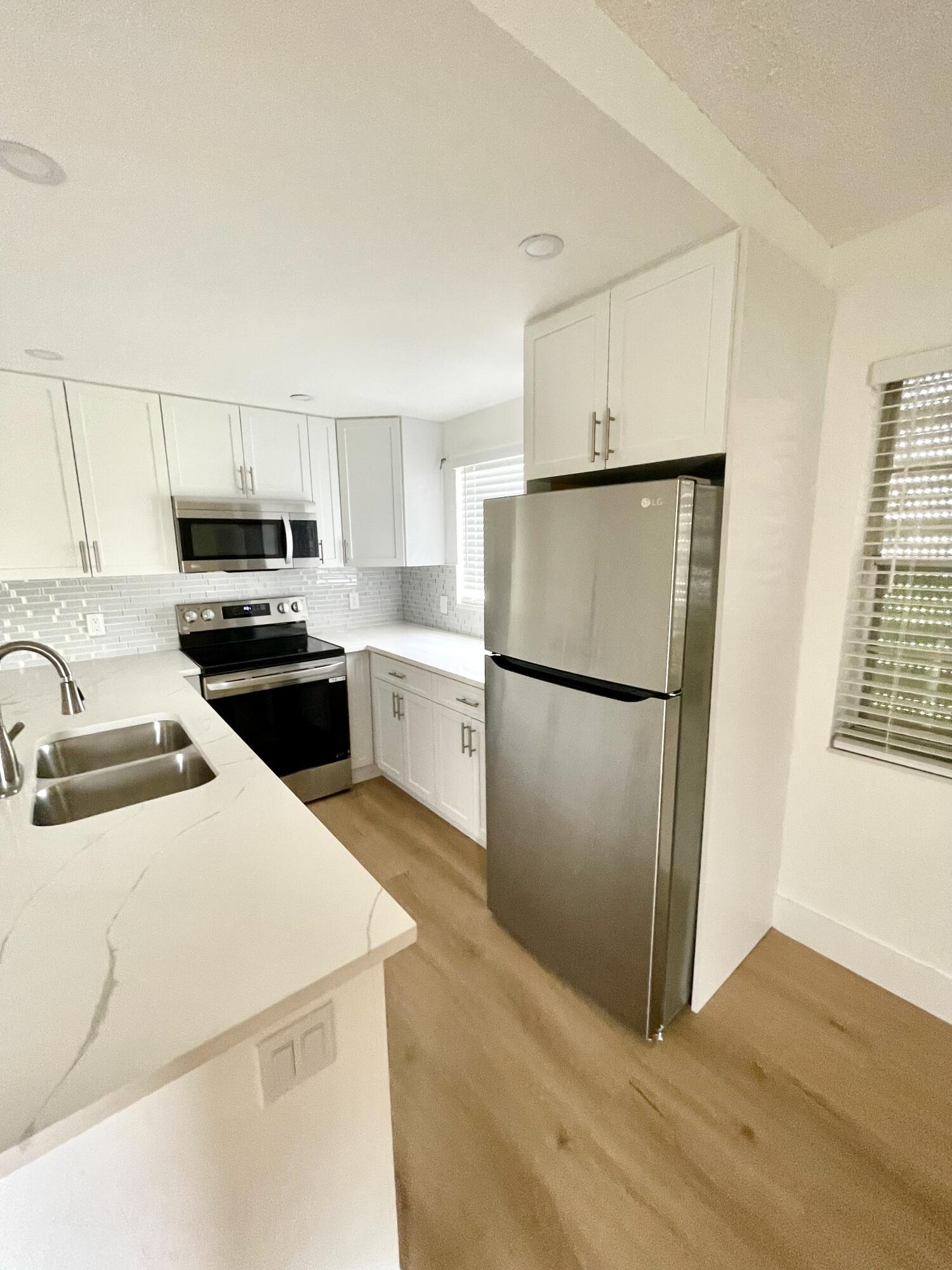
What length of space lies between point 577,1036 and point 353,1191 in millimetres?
948

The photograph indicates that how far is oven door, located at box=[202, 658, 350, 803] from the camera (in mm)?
2607

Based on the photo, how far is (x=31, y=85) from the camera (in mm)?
829

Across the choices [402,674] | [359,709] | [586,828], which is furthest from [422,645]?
[586,828]

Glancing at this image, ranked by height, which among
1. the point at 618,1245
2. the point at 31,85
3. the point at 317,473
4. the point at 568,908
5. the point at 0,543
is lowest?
the point at 618,1245

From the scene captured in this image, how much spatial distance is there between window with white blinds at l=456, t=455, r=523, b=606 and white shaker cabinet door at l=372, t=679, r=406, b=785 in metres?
0.80

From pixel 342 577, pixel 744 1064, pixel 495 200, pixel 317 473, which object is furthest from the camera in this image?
pixel 342 577

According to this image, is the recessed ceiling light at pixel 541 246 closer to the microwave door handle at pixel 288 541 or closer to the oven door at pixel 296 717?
the microwave door handle at pixel 288 541

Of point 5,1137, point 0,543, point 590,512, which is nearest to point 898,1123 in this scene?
point 590,512

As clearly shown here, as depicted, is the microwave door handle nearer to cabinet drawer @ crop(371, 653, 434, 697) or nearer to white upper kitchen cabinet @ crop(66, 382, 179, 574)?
white upper kitchen cabinet @ crop(66, 382, 179, 574)

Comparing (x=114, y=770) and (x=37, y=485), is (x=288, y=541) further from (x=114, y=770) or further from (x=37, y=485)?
(x=114, y=770)

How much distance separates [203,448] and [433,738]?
1927 mm

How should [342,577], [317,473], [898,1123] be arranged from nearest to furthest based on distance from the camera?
[898,1123] → [317,473] → [342,577]

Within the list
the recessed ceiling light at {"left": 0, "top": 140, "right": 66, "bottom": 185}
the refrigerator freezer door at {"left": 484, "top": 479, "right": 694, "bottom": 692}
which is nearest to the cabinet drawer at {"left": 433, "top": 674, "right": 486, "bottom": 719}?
the refrigerator freezer door at {"left": 484, "top": 479, "right": 694, "bottom": 692}

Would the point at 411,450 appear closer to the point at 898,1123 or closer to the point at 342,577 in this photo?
the point at 342,577
